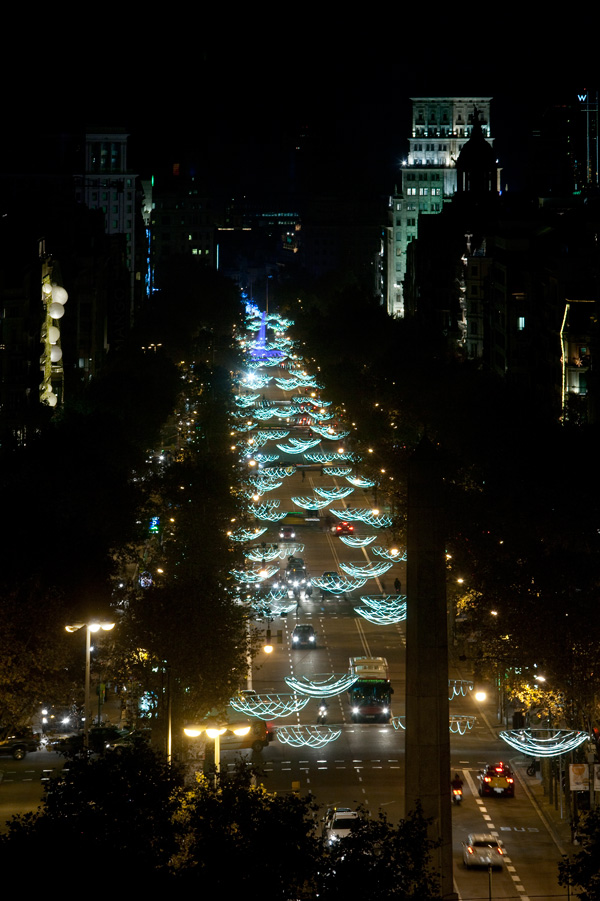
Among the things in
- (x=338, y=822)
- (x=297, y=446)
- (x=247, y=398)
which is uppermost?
(x=247, y=398)

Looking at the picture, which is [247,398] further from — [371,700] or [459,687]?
[371,700]

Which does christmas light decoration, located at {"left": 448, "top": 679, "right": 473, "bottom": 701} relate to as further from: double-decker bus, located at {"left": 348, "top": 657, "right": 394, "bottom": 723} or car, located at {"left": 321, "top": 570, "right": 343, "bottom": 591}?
car, located at {"left": 321, "top": 570, "right": 343, "bottom": 591}

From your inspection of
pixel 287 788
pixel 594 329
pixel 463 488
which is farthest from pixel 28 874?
pixel 594 329

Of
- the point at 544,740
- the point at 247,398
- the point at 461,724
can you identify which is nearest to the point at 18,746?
the point at 461,724

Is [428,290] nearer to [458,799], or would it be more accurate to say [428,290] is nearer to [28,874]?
[458,799]

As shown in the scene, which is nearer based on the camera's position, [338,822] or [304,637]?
[338,822]

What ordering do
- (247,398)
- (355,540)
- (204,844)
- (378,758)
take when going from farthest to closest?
(247,398) → (355,540) → (378,758) → (204,844)

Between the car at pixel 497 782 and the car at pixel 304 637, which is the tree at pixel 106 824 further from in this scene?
the car at pixel 304 637
